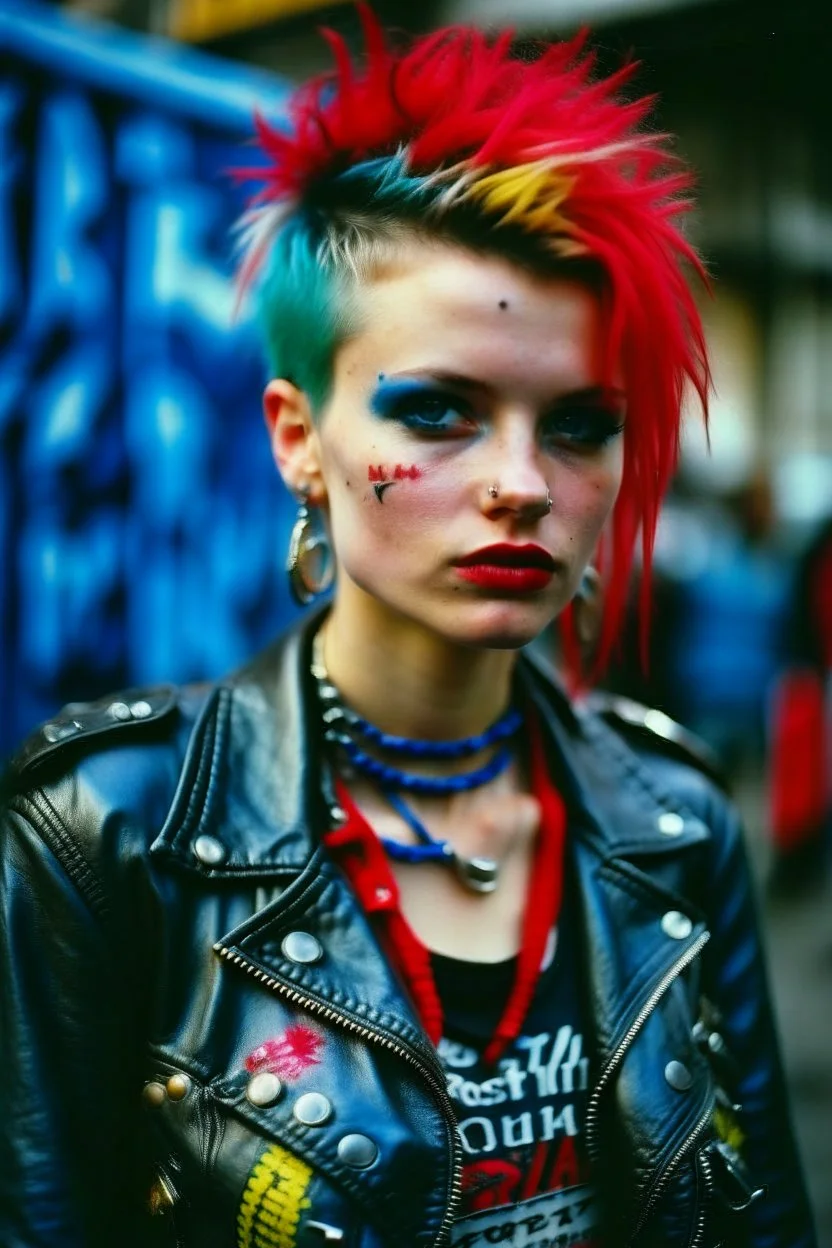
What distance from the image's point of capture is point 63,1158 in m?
1.23

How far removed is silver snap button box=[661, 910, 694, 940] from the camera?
1.55 m

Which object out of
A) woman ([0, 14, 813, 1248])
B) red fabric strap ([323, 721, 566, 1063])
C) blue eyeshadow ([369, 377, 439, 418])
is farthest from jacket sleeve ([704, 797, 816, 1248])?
blue eyeshadow ([369, 377, 439, 418])

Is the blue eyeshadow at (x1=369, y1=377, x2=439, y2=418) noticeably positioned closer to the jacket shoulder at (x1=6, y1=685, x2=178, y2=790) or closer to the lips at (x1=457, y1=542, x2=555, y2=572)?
the lips at (x1=457, y1=542, x2=555, y2=572)

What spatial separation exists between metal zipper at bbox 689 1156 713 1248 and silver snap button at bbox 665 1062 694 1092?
90 millimetres

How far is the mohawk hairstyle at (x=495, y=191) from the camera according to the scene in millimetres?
1297

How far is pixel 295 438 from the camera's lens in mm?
1507

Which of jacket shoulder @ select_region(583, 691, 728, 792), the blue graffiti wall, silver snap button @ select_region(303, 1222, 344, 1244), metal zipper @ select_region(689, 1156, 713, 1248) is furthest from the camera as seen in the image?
the blue graffiti wall

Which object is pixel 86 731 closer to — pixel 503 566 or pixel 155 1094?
pixel 155 1094

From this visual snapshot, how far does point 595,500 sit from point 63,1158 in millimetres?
980

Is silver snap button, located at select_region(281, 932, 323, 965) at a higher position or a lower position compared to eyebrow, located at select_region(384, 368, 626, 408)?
lower

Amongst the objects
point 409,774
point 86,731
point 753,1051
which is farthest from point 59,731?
point 753,1051

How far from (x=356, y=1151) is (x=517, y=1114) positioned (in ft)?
0.80

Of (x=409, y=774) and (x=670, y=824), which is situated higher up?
(x=409, y=774)

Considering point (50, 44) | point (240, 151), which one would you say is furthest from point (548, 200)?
point (240, 151)
